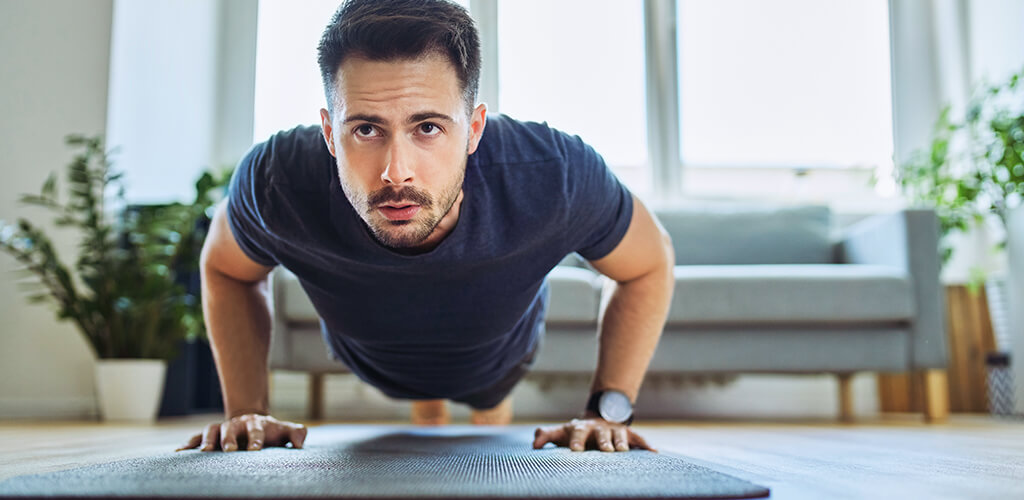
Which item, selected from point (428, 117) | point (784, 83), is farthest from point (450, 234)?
point (784, 83)

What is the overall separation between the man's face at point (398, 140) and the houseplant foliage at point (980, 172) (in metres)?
2.45

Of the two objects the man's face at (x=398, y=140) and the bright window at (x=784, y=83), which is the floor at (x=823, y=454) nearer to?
the man's face at (x=398, y=140)

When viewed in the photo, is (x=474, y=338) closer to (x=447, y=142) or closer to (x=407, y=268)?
(x=407, y=268)

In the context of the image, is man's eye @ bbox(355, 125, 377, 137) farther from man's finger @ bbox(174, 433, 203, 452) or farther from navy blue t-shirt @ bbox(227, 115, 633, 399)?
man's finger @ bbox(174, 433, 203, 452)

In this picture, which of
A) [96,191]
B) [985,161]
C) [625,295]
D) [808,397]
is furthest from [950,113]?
[96,191]

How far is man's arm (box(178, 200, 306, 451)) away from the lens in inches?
52.8

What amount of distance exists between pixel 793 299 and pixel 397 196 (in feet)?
5.74

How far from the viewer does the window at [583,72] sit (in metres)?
3.95

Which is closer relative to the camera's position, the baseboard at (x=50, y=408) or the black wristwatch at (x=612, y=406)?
the black wristwatch at (x=612, y=406)

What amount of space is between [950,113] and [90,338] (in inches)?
146

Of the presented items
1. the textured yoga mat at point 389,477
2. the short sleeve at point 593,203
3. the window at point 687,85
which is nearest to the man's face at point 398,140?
the short sleeve at point 593,203

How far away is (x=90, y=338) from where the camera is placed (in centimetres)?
275

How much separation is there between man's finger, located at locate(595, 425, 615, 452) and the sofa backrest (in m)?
2.01

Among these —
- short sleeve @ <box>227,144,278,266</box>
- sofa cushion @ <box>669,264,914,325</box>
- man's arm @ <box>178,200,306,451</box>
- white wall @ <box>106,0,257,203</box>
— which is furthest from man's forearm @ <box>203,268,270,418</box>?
white wall @ <box>106,0,257,203</box>
